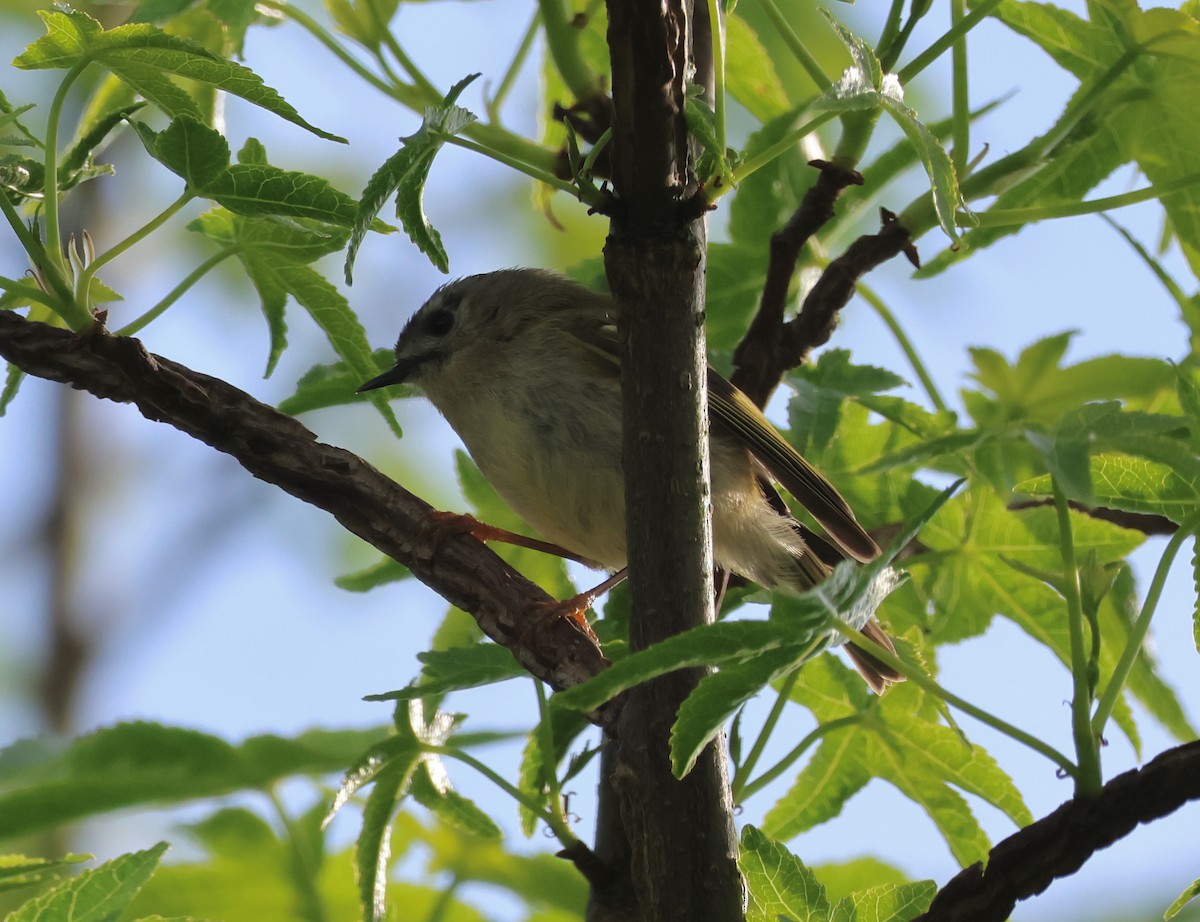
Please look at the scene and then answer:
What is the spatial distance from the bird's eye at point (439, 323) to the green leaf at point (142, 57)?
2.07m

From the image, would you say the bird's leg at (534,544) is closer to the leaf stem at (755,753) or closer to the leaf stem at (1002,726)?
the leaf stem at (755,753)

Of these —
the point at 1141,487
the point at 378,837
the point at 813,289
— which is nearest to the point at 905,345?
the point at 813,289

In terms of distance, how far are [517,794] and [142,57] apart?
48.4 inches

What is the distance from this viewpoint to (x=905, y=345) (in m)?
2.50

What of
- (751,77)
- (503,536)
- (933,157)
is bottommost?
(933,157)

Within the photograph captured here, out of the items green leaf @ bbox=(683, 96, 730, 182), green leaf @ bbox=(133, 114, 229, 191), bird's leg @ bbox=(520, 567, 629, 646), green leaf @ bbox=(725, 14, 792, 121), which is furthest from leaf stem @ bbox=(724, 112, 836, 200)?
green leaf @ bbox=(725, 14, 792, 121)

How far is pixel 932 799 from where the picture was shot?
2314 mm

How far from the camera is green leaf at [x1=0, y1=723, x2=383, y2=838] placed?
2.03m

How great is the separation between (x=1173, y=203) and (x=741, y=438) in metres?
1.10

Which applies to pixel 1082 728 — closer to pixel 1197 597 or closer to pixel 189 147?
pixel 1197 597

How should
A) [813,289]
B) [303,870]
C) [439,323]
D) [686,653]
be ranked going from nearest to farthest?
[686,653], [303,870], [813,289], [439,323]

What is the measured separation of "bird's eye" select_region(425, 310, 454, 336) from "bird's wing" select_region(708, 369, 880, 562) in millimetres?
1172

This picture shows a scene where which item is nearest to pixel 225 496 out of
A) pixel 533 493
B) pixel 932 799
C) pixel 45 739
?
pixel 533 493

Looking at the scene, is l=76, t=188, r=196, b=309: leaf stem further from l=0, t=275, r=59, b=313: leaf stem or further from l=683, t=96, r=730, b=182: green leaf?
l=683, t=96, r=730, b=182: green leaf
